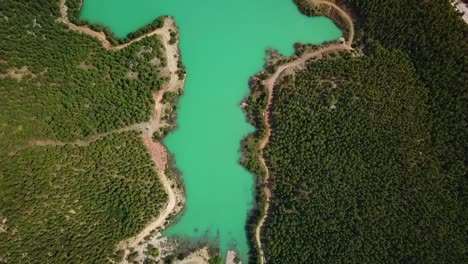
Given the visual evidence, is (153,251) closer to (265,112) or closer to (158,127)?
(158,127)

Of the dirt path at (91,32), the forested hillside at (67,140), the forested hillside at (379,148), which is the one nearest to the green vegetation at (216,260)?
the forested hillside at (379,148)

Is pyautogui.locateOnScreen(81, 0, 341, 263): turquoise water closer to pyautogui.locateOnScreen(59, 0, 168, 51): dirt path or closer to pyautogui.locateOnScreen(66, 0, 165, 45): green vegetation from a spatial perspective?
pyautogui.locateOnScreen(66, 0, 165, 45): green vegetation

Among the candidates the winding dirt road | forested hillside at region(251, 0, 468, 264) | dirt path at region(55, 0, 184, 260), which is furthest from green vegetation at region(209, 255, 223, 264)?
the winding dirt road

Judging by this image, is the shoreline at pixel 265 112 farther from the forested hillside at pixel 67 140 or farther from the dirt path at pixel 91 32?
the dirt path at pixel 91 32

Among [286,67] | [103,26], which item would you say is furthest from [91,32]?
[286,67]

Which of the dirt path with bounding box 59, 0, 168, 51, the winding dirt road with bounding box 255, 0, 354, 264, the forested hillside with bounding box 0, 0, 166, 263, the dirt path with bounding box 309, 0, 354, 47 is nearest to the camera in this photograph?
the forested hillside with bounding box 0, 0, 166, 263

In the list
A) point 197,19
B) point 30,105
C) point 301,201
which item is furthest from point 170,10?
point 301,201

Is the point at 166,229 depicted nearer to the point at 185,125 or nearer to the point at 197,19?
the point at 185,125
